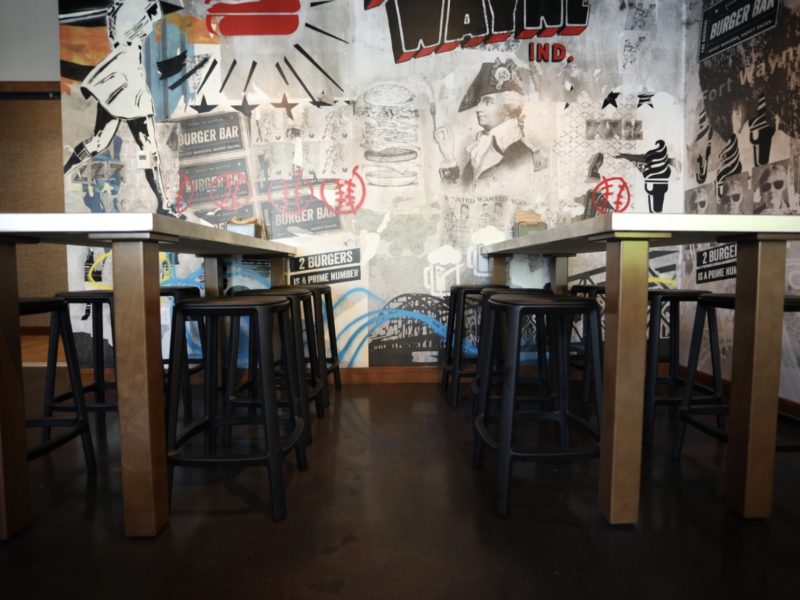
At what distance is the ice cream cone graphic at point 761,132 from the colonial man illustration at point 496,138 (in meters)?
1.24

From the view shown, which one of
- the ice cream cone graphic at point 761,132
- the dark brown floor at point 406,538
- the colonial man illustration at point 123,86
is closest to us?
the dark brown floor at point 406,538

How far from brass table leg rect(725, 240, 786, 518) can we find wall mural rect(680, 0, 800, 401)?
1388 millimetres

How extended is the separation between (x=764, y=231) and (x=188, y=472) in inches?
87.8


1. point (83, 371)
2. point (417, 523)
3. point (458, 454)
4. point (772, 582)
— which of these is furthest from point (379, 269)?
point (772, 582)

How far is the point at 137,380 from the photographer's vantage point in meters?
1.37

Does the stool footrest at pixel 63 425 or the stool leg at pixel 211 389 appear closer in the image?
the stool footrest at pixel 63 425

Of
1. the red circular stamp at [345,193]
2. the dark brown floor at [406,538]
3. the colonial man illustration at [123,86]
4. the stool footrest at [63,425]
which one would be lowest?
the dark brown floor at [406,538]

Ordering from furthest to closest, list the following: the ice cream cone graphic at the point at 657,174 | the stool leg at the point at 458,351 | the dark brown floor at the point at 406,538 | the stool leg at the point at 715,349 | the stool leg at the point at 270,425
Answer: the ice cream cone graphic at the point at 657,174 → the stool leg at the point at 458,351 → the stool leg at the point at 715,349 → the stool leg at the point at 270,425 → the dark brown floor at the point at 406,538

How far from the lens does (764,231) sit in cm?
136

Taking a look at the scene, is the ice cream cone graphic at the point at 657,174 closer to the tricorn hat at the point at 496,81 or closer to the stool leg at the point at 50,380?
the tricorn hat at the point at 496,81

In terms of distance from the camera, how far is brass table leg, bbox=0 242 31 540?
1395mm

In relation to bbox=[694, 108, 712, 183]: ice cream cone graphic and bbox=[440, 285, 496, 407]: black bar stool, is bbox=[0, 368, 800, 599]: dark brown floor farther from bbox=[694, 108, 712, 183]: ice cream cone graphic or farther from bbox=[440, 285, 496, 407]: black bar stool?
bbox=[694, 108, 712, 183]: ice cream cone graphic

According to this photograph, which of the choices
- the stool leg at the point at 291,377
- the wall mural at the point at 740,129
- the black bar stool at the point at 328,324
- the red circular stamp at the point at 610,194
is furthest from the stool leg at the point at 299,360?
the wall mural at the point at 740,129

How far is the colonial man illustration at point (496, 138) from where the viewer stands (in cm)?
333
